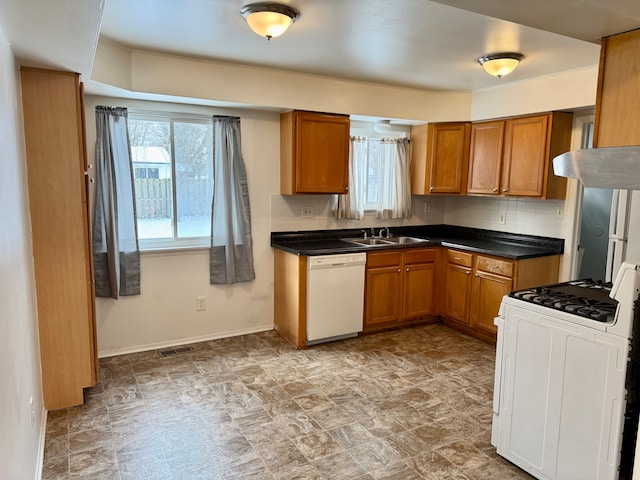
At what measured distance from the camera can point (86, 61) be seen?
95.5 inches

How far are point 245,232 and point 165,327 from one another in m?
1.12

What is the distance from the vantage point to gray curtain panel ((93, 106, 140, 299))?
3525 mm

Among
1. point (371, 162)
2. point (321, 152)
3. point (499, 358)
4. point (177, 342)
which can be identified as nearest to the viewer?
point (499, 358)

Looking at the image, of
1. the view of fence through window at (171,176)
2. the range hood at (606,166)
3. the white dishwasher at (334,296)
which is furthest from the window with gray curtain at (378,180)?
the range hood at (606,166)

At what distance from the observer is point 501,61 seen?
3.21 m

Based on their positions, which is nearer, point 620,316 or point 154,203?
point 620,316

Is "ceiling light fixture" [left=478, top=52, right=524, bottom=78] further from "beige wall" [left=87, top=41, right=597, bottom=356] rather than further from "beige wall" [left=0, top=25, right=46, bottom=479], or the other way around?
"beige wall" [left=0, top=25, right=46, bottom=479]

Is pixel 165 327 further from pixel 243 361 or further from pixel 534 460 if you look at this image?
pixel 534 460

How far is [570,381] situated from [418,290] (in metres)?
2.56

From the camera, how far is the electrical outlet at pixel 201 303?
13.6 feet

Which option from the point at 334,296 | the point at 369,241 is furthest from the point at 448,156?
the point at 334,296

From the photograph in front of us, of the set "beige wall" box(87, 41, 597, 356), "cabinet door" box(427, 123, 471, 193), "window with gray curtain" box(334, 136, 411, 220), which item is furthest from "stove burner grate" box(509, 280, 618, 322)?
"window with gray curtain" box(334, 136, 411, 220)

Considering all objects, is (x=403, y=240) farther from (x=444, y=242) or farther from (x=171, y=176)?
(x=171, y=176)

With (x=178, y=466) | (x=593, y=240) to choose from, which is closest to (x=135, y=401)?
(x=178, y=466)
